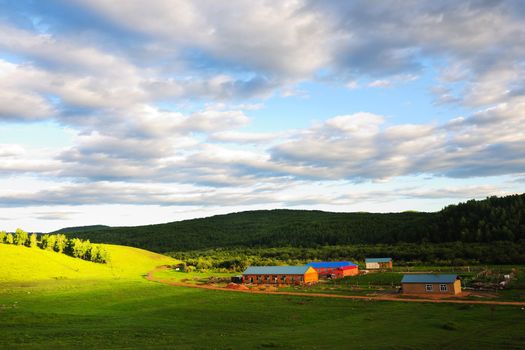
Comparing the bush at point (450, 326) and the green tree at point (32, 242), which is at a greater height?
the green tree at point (32, 242)

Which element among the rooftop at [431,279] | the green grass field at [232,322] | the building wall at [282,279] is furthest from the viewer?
the building wall at [282,279]

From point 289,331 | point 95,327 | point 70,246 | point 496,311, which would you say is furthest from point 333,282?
point 70,246

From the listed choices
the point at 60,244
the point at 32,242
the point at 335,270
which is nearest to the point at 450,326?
the point at 335,270

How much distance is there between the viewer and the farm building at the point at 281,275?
101062mm

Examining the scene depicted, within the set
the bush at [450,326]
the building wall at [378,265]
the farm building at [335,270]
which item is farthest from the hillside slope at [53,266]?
the bush at [450,326]

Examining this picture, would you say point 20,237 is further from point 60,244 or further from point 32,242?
point 60,244

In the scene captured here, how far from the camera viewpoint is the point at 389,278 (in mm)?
91938

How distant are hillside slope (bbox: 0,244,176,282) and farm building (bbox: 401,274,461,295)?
252ft

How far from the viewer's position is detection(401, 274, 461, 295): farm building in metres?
70.7

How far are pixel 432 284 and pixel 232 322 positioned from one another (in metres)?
38.0

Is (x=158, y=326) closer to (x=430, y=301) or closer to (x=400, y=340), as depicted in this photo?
(x=400, y=340)

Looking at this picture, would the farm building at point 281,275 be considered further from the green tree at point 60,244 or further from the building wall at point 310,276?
the green tree at point 60,244

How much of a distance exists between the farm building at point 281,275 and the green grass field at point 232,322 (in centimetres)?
2528

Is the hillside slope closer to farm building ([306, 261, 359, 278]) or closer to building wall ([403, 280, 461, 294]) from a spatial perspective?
farm building ([306, 261, 359, 278])
